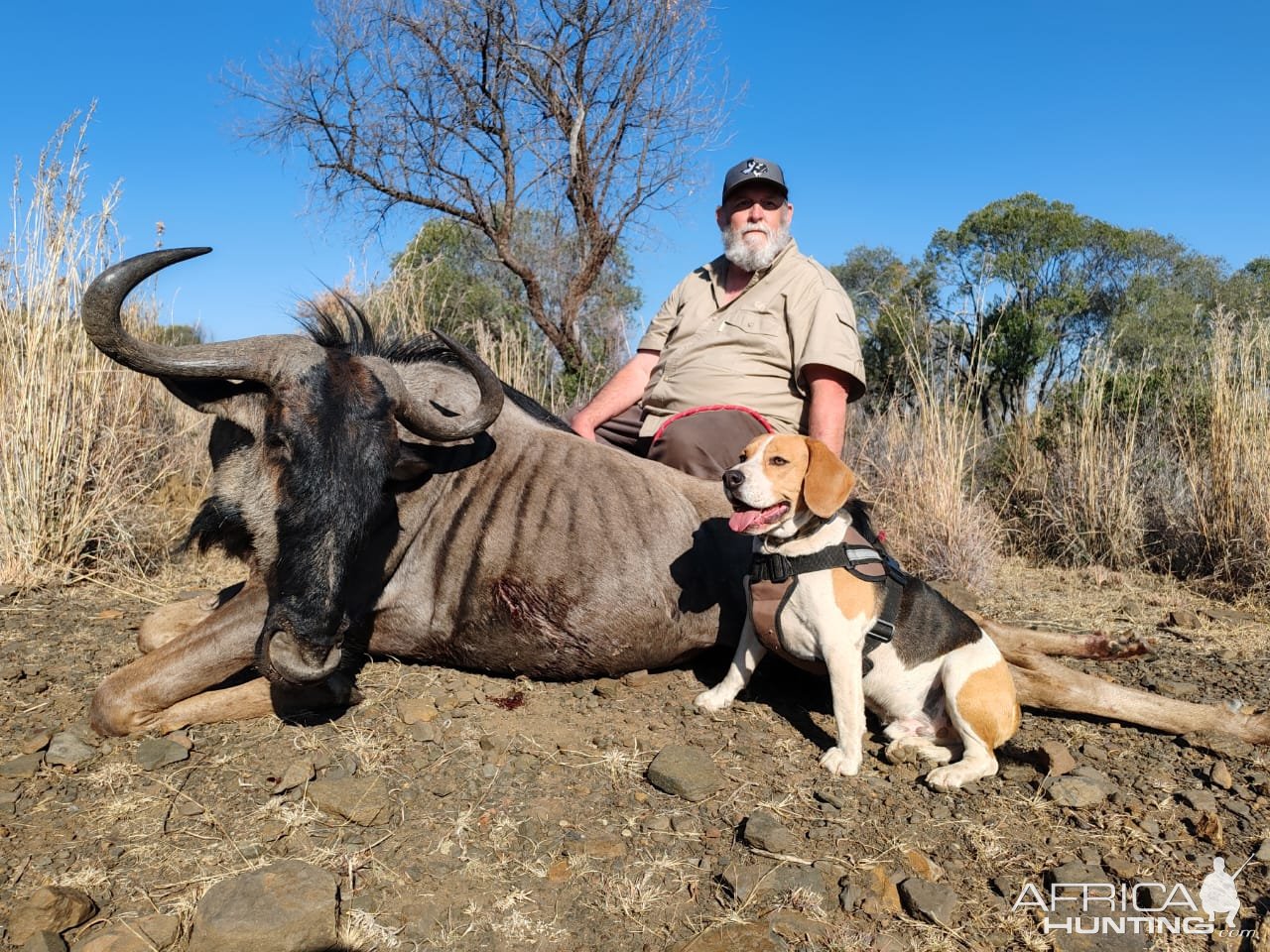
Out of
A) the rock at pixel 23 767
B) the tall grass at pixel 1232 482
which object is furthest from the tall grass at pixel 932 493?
the rock at pixel 23 767

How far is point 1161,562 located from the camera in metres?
6.38

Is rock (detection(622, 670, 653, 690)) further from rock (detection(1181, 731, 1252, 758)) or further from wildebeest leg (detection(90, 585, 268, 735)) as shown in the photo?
rock (detection(1181, 731, 1252, 758))

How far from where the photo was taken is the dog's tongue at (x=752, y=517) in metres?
2.87

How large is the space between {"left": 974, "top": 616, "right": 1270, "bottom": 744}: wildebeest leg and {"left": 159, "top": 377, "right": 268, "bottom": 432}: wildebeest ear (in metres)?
3.07

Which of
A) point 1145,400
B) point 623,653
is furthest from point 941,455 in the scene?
point 623,653

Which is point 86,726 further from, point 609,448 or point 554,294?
point 554,294

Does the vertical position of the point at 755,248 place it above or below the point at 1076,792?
above

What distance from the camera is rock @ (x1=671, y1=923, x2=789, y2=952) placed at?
2.01 metres

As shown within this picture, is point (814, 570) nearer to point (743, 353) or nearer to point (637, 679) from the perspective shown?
point (637, 679)

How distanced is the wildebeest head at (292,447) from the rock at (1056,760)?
2443 mm

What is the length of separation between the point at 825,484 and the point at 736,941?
1.40 metres

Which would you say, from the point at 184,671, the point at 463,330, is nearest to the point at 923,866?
the point at 184,671

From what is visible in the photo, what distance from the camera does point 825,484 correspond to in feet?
9.28

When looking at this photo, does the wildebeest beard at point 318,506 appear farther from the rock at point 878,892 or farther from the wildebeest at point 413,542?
the rock at point 878,892
